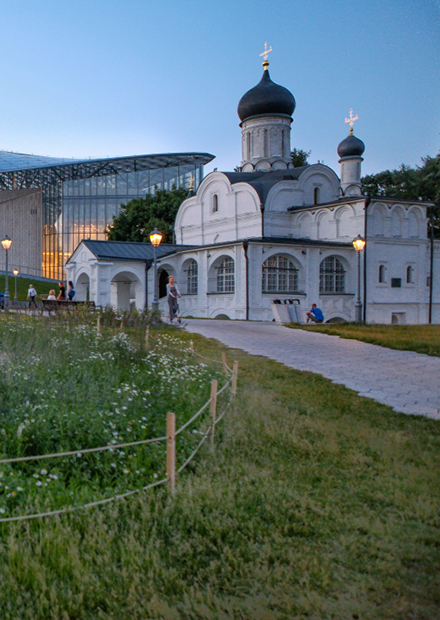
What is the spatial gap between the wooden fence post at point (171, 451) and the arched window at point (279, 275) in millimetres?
26232

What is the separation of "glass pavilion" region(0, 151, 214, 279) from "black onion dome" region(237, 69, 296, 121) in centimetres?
2135

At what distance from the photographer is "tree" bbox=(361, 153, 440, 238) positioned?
167ft

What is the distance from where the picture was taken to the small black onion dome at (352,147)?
131 feet

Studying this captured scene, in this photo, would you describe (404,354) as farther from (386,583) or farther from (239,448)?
(386,583)

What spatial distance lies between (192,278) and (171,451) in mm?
30292

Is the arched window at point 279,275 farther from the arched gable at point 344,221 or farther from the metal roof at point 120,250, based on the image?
the metal roof at point 120,250

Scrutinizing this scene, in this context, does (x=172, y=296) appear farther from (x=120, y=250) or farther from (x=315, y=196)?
(x=315, y=196)

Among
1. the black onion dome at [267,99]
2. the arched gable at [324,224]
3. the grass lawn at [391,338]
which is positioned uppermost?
the black onion dome at [267,99]

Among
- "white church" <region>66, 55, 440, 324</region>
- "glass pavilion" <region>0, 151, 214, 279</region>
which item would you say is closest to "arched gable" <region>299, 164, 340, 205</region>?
"white church" <region>66, 55, 440, 324</region>

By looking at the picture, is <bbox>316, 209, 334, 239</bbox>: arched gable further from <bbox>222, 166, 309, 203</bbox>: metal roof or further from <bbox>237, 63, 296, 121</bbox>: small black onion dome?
<bbox>237, 63, 296, 121</bbox>: small black onion dome

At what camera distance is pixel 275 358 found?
12.5 metres

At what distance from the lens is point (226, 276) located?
32.0 meters

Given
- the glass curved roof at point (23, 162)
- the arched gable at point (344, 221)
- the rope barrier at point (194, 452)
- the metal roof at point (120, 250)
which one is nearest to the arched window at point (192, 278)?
the metal roof at point (120, 250)

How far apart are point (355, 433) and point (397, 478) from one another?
4.61 feet
